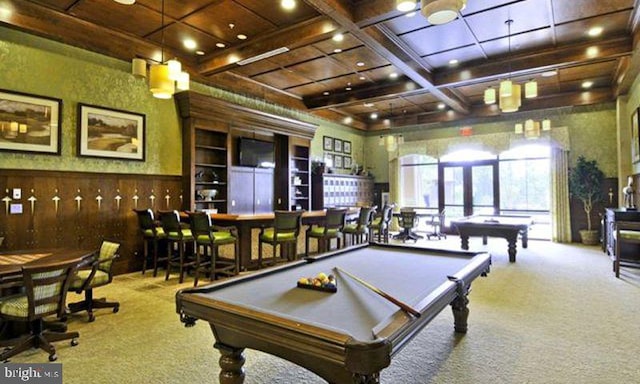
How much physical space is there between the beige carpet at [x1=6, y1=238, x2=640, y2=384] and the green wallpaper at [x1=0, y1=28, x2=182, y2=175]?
85.7 inches

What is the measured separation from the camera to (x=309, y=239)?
6480 millimetres

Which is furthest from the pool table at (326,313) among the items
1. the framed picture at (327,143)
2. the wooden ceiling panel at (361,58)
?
the framed picture at (327,143)

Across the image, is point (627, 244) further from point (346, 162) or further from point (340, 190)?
point (346, 162)

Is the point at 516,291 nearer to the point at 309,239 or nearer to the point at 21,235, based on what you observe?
the point at 309,239

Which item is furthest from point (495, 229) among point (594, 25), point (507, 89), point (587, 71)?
point (587, 71)

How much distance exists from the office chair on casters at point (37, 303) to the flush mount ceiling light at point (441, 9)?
11.9 feet

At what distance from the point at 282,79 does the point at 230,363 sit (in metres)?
6.66

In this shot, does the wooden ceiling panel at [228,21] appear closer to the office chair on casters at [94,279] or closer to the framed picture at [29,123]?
the framed picture at [29,123]

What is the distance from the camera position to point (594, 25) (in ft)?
17.0

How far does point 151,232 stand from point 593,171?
394 inches

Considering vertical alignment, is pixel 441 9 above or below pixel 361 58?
below

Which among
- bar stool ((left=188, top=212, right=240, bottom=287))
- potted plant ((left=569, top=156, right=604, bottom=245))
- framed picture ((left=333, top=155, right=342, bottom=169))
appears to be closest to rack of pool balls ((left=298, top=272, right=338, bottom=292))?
bar stool ((left=188, top=212, right=240, bottom=287))

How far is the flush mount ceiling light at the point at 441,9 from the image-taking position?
2664 mm

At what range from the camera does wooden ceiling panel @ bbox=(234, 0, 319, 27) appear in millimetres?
4559
